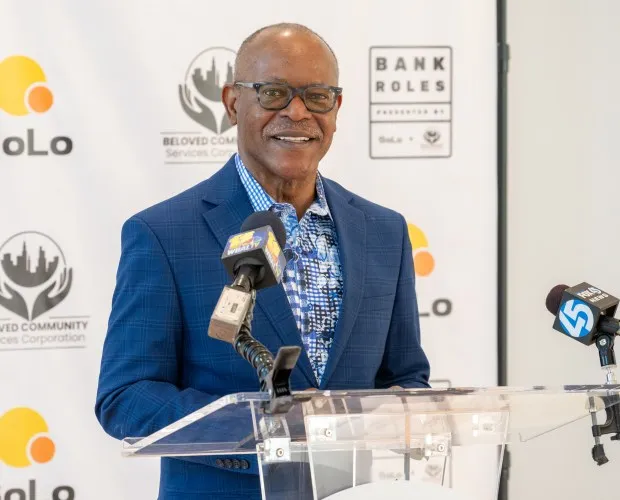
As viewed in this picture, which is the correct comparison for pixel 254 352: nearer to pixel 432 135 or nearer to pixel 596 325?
pixel 596 325

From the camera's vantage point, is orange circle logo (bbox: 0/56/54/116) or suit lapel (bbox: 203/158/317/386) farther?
orange circle logo (bbox: 0/56/54/116)

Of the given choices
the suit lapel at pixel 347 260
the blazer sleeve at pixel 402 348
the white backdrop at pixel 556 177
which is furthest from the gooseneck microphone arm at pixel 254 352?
the white backdrop at pixel 556 177

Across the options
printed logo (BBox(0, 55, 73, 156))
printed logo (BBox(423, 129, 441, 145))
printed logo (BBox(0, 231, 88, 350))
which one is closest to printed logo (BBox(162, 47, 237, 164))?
printed logo (BBox(0, 55, 73, 156))

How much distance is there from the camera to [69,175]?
134 inches

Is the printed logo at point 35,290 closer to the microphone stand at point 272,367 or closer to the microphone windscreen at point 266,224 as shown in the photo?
the microphone windscreen at point 266,224

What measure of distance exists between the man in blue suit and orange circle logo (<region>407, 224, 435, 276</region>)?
97 centimetres

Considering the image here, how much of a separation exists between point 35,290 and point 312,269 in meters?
1.40

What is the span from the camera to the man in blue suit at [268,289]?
84.7 inches

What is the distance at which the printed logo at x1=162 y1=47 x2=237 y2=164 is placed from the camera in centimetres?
345

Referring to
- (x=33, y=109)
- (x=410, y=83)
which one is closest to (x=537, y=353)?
(x=410, y=83)

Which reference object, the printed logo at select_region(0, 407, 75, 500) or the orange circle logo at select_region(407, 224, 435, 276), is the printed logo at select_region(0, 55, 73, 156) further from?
the orange circle logo at select_region(407, 224, 435, 276)

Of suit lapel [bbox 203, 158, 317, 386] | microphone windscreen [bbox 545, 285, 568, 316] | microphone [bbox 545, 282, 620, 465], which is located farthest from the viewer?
suit lapel [bbox 203, 158, 317, 386]

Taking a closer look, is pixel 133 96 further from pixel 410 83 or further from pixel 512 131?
pixel 512 131

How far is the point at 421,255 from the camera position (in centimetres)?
358
